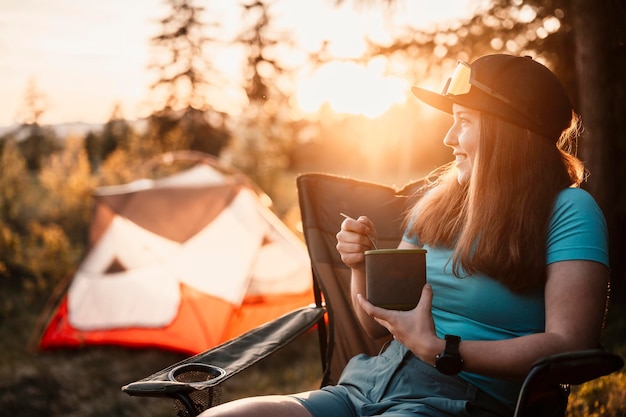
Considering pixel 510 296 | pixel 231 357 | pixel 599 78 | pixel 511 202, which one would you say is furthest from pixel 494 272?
pixel 599 78

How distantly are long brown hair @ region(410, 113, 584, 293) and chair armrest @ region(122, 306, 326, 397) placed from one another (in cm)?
59

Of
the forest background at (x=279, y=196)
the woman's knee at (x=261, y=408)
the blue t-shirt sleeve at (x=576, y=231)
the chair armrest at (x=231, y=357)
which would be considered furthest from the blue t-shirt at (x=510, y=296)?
the forest background at (x=279, y=196)

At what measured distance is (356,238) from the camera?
5.00 ft

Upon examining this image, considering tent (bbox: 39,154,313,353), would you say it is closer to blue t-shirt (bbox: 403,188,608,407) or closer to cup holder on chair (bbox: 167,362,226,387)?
cup holder on chair (bbox: 167,362,226,387)

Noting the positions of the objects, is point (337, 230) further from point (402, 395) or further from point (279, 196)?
point (279, 196)

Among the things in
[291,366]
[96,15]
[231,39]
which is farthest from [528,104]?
[231,39]

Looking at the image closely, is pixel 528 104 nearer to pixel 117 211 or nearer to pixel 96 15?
pixel 117 211

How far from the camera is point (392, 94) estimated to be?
13.7 ft

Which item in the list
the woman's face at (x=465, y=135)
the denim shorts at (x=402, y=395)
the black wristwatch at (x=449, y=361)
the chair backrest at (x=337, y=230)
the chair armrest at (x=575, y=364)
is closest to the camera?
the chair armrest at (x=575, y=364)

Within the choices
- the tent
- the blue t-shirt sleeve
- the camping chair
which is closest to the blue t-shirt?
the blue t-shirt sleeve

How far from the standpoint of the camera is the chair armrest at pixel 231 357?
1.33 m

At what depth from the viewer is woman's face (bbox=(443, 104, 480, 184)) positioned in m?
1.49

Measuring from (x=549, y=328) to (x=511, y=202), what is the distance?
319 mm

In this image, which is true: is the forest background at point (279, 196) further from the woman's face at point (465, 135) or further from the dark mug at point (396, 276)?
the dark mug at point (396, 276)
